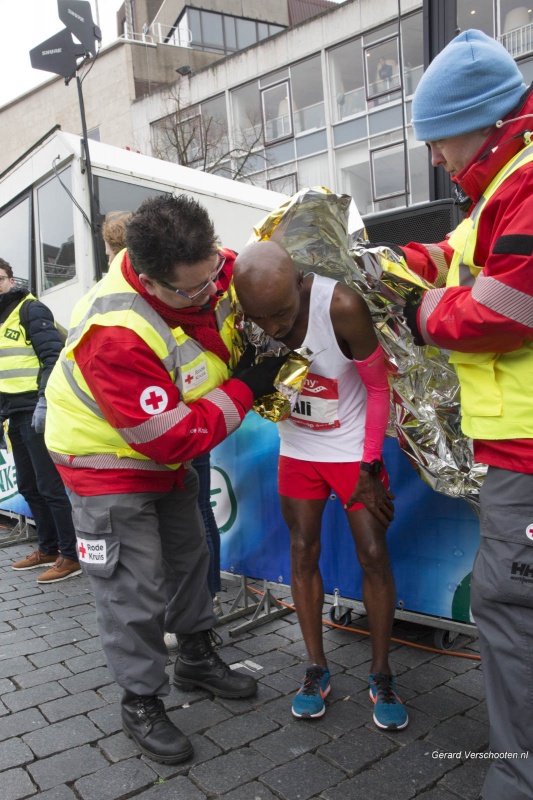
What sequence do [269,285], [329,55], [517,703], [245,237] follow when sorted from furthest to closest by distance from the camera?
[329,55]
[245,237]
[269,285]
[517,703]

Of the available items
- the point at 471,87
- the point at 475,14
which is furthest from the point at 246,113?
the point at 471,87

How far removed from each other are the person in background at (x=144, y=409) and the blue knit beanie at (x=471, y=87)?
820mm

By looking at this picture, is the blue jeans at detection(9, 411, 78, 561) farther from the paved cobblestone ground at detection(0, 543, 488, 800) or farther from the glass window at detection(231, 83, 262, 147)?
the glass window at detection(231, 83, 262, 147)

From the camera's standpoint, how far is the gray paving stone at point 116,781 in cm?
216

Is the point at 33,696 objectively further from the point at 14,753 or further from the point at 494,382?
the point at 494,382

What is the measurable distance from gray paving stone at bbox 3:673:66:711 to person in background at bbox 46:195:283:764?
54 centimetres

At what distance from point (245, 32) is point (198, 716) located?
111 ft

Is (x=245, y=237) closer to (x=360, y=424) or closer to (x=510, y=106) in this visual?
(x=360, y=424)

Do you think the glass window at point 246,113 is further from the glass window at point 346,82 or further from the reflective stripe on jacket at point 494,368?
the reflective stripe on jacket at point 494,368

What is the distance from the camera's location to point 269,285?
220cm

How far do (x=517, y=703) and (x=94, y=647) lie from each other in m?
2.33

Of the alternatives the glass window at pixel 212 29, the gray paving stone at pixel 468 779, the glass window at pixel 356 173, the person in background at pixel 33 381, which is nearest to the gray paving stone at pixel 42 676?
the person in background at pixel 33 381

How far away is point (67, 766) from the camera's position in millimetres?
2316

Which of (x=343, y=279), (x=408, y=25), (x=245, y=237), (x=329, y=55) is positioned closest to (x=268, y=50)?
(x=329, y=55)
